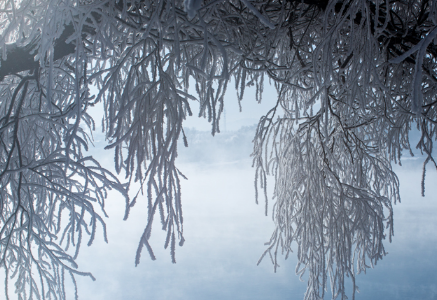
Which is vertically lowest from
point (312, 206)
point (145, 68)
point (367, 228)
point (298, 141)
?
point (367, 228)

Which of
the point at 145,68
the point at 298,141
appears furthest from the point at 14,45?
the point at 298,141

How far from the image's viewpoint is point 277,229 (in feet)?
6.62

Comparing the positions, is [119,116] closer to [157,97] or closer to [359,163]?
[157,97]

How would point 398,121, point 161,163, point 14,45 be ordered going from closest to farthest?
point 161,163, point 14,45, point 398,121

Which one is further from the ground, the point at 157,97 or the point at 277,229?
the point at 157,97

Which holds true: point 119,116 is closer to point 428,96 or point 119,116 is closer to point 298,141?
point 298,141

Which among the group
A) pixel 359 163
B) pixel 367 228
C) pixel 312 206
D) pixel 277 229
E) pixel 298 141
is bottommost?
pixel 277 229

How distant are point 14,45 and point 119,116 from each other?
96cm

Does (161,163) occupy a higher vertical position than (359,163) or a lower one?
higher

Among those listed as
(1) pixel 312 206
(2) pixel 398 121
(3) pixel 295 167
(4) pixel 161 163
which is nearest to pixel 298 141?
(3) pixel 295 167

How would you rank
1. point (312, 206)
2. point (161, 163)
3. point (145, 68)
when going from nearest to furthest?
point (161, 163), point (145, 68), point (312, 206)

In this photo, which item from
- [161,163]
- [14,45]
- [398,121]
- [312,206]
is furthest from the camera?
[312,206]

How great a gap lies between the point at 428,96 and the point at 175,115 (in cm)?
155

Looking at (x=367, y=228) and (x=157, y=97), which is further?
(x=367, y=228)
